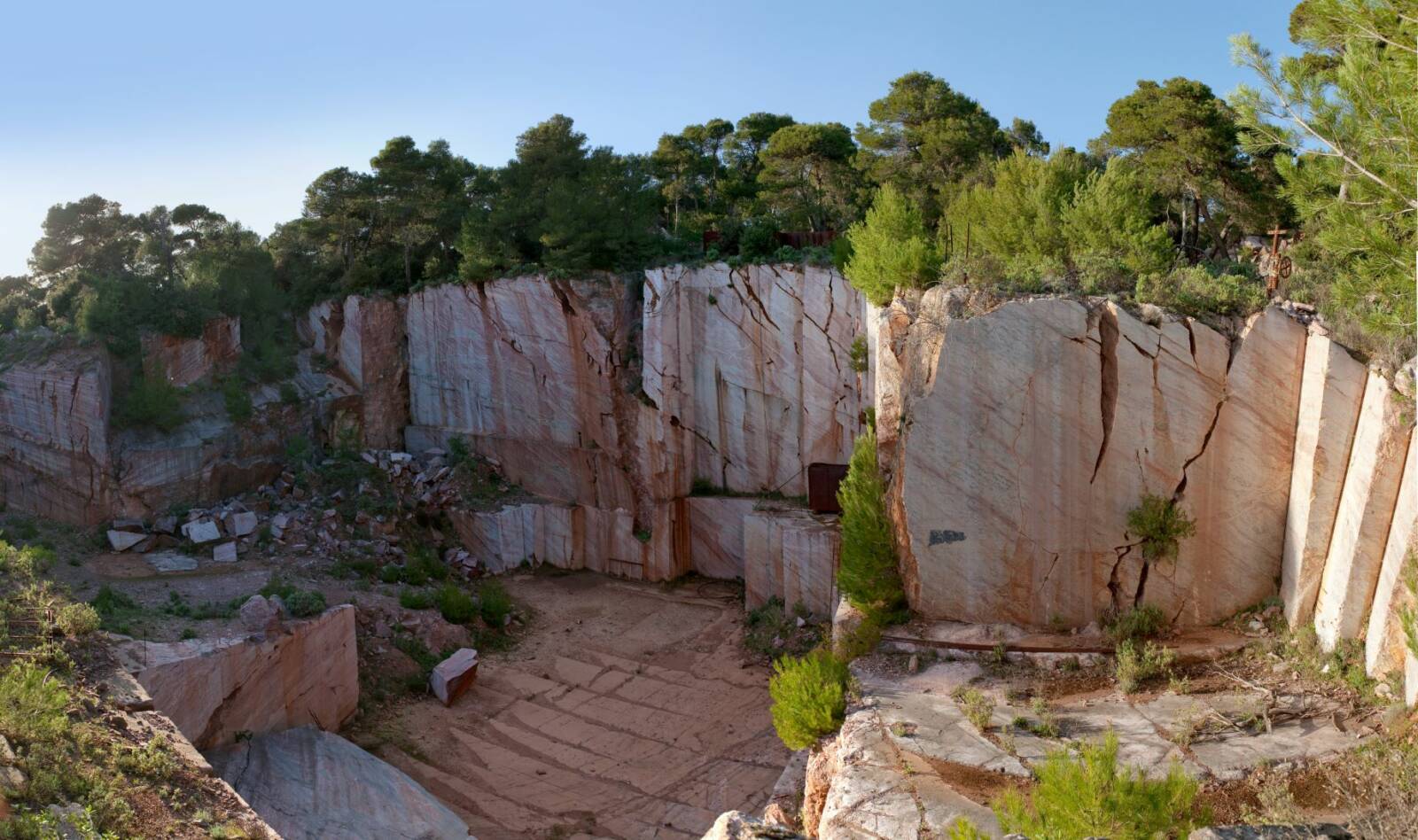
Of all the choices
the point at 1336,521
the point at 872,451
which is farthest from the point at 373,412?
the point at 1336,521

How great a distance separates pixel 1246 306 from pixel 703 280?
1162 centimetres

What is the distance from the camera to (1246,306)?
999cm

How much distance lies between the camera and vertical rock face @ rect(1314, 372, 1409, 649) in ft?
27.0

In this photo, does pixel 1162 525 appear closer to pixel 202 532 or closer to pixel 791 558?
pixel 791 558

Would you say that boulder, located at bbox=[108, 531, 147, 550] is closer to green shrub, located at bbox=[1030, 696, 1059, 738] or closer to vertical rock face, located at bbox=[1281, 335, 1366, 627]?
green shrub, located at bbox=[1030, 696, 1059, 738]

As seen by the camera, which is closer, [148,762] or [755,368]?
[148,762]

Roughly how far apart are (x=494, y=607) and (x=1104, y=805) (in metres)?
14.5

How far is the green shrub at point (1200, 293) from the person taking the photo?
32.9 feet

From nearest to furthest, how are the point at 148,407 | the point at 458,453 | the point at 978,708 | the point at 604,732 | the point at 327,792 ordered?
the point at 978,708
the point at 327,792
the point at 604,732
the point at 148,407
the point at 458,453

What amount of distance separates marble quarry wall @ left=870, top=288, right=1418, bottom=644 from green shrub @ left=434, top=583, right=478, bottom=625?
988cm

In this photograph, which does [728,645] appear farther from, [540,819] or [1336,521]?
[1336,521]

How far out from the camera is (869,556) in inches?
450

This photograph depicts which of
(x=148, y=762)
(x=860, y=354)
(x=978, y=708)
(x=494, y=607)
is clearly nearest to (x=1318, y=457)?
(x=978, y=708)

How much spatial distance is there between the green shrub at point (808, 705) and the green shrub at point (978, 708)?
120 cm
